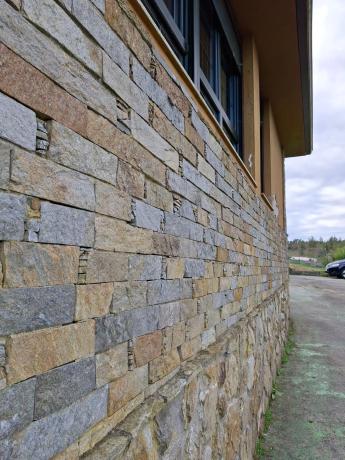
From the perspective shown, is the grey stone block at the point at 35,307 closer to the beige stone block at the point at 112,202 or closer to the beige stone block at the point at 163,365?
the beige stone block at the point at 112,202

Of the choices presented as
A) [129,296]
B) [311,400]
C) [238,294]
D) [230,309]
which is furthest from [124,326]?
[311,400]

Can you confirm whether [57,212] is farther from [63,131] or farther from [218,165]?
[218,165]

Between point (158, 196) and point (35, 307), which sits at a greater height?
point (158, 196)

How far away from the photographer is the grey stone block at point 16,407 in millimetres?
843

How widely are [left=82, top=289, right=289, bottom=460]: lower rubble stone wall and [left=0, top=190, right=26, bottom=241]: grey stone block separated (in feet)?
2.24

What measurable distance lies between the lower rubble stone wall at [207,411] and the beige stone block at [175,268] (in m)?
0.46

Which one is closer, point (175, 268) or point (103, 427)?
point (103, 427)

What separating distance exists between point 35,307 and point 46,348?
12 cm

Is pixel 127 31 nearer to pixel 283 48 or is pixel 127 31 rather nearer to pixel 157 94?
pixel 157 94

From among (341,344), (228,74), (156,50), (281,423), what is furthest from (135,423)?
(341,344)

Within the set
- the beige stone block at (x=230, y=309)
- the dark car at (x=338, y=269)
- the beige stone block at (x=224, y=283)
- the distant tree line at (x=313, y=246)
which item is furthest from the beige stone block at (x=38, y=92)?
the distant tree line at (x=313, y=246)

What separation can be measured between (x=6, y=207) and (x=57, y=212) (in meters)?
0.17

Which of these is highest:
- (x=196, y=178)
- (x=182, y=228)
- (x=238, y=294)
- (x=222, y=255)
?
(x=196, y=178)

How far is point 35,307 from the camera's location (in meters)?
0.95
